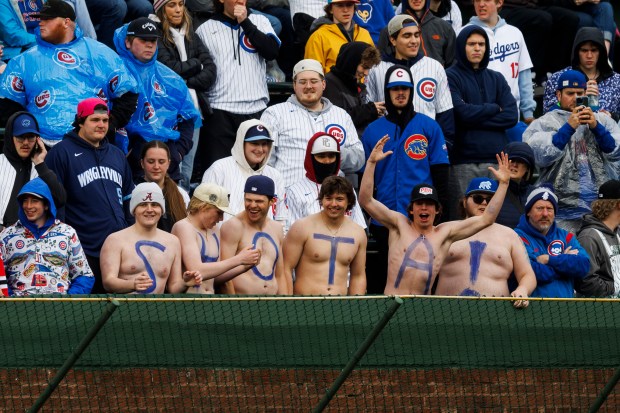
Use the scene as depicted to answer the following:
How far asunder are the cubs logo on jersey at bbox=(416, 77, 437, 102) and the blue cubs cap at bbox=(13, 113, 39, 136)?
171 inches

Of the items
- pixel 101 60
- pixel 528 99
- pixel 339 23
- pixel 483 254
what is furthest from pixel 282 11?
pixel 483 254

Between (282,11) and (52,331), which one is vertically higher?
(282,11)

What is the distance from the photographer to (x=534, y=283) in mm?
11820

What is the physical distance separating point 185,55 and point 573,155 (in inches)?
157

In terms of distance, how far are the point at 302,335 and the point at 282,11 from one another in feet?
23.2

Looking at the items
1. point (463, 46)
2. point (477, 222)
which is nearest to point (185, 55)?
point (463, 46)

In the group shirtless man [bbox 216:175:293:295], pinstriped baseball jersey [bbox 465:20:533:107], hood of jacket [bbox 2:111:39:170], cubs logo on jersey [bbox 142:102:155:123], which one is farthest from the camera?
pinstriped baseball jersey [bbox 465:20:533:107]

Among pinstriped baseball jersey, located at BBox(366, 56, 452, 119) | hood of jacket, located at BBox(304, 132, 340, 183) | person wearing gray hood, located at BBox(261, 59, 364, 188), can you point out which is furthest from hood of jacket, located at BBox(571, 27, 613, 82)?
hood of jacket, located at BBox(304, 132, 340, 183)

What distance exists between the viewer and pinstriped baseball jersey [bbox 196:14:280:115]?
1436 centimetres

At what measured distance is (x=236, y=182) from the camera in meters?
12.6

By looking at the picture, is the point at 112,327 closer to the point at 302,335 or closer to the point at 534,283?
the point at 302,335

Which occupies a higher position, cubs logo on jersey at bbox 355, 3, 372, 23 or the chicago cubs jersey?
cubs logo on jersey at bbox 355, 3, 372, 23

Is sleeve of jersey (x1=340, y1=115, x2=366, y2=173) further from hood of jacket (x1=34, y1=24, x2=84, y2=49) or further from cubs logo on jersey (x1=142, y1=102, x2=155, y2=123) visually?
hood of jacket (x1=34, y1=24, x2=84, y2=49)

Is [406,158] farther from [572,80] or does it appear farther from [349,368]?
[349,368]
